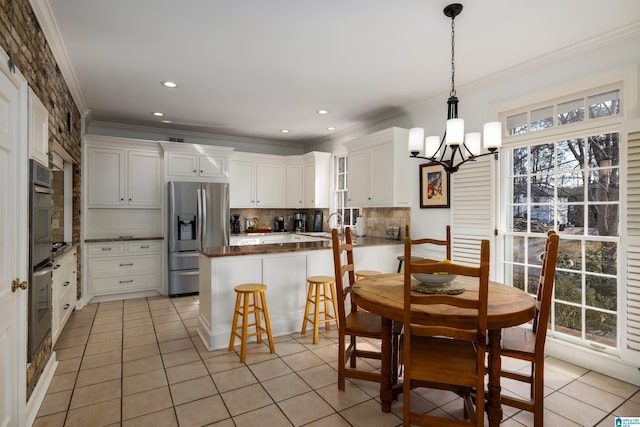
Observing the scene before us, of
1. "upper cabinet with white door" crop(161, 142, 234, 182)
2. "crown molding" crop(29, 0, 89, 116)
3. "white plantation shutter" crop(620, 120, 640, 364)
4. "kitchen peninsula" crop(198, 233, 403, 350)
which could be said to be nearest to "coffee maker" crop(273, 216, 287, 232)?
"upper cabinet with white door" crop(161, 142, 234, 182)

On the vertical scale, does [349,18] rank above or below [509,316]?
above

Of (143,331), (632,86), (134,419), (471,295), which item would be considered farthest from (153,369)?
(632,86)

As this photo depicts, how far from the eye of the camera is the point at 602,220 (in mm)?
2803

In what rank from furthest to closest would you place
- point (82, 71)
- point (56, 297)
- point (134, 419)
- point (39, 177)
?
1. point (82, 71)
2. point (56, 297)
3. point (39, 177)
4. point (134, 419)

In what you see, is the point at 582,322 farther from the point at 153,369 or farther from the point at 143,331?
the point at 143,331

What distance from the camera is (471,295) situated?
212 cm

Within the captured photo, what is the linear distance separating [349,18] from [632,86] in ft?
7.04

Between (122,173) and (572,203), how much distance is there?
5.52m

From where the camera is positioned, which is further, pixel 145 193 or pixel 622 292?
pixel 145 193

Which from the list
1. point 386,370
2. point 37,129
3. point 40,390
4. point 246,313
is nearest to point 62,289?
point 40,390

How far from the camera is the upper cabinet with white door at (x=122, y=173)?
4.90 m

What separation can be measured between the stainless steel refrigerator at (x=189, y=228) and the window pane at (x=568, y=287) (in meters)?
4.33

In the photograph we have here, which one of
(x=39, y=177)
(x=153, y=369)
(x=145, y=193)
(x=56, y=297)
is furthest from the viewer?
(x=145, y=193)

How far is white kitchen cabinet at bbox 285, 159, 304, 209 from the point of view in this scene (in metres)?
6.50
